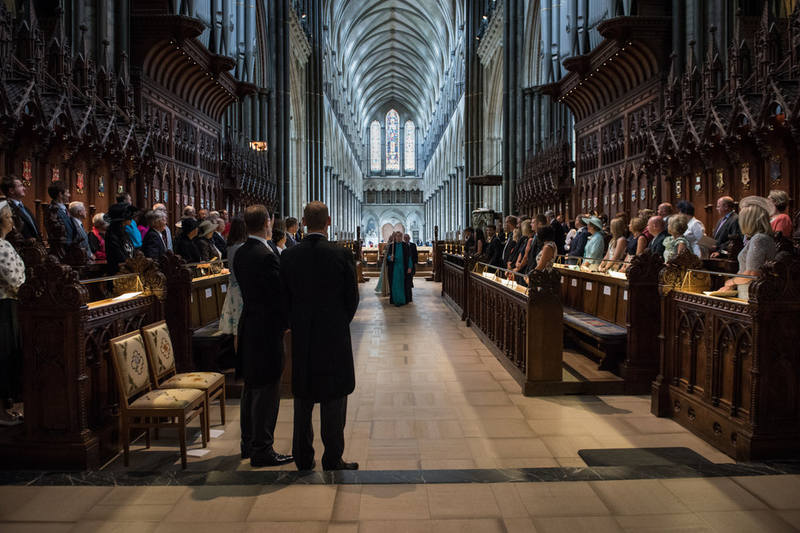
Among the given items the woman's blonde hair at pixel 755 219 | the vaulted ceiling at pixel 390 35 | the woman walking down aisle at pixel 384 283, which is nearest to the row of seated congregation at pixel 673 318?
the woman's blonde hair at pixel 755 219

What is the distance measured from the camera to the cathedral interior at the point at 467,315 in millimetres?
2756

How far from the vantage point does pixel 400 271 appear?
12.1m

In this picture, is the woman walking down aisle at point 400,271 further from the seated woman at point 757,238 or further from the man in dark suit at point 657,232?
the seated woman at point 757,238

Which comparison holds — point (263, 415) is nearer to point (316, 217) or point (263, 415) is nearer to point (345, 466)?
point (345, 466)

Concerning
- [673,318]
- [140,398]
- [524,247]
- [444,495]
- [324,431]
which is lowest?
[444,495]

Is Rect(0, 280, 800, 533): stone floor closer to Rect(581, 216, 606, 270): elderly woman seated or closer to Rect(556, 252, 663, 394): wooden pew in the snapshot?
Rect(556, 252, 663, 394): wooden pew

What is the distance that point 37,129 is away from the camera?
21.1 ft

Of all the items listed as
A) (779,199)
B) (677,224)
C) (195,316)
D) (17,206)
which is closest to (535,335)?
(677,224)

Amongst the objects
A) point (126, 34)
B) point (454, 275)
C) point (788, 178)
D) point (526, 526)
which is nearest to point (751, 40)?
point (788, 178)

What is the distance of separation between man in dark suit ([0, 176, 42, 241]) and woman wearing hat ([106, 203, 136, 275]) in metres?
0.64

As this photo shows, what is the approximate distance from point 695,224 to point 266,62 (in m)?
15.2

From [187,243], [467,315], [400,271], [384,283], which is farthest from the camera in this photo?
[384,283]

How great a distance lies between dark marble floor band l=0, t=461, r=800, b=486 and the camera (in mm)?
2898

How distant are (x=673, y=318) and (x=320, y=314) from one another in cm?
274
